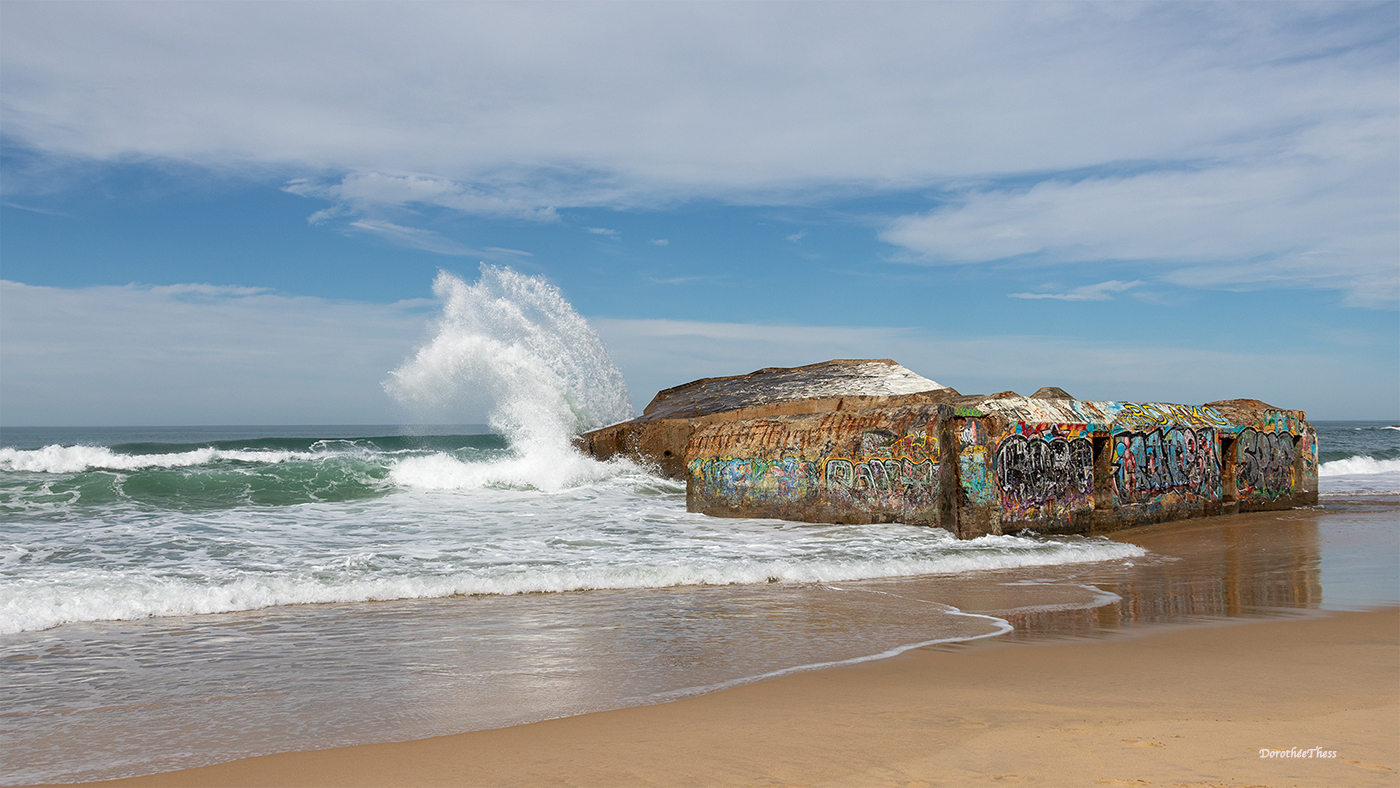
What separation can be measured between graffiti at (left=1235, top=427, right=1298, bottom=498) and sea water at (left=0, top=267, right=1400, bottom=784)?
15.1 feet

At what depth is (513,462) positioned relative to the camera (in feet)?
48.2

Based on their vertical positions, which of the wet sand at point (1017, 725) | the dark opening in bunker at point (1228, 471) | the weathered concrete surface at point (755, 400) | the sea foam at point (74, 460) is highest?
the weathered concrete surface at point (755, 400)

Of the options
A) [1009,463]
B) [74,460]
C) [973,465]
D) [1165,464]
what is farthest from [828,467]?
[74,460]

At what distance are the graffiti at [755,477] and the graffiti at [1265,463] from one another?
6.33m

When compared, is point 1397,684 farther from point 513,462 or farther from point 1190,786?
point 513,462

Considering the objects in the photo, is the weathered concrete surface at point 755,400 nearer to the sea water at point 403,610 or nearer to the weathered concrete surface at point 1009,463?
the weathered concrete surface at point 1009,463

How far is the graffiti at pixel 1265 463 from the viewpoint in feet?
37.6

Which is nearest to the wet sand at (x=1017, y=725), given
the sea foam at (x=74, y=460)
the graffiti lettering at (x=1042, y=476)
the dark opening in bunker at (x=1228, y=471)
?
the graffiti lettering at (x=1042, y=476)

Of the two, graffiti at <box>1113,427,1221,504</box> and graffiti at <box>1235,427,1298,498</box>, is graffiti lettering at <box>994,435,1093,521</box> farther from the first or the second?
graffiti at <box>1235,427,1298,498</box>

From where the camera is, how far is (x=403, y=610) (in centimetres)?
543

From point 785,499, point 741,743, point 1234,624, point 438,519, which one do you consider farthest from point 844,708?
point 438,519

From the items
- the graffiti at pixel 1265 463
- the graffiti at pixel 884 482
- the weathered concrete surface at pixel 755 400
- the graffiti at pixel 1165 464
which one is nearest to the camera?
the graffiti at pixel 884 482

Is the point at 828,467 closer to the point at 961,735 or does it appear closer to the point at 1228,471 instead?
the point at 1228,471

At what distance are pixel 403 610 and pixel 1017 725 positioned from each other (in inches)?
156
